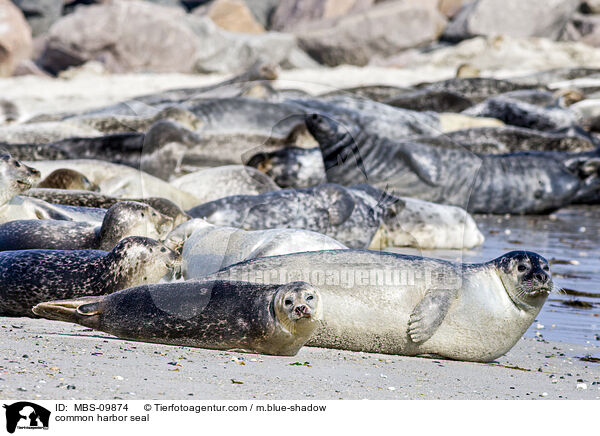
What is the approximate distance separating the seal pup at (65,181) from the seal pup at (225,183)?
87 centimetres

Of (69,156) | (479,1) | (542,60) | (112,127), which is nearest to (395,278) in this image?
(69,156)

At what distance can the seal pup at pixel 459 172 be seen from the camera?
860 centimetres

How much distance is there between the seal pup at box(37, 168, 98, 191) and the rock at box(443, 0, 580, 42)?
19492mm

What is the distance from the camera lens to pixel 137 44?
23078 millimetres

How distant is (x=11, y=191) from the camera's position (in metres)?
5.22

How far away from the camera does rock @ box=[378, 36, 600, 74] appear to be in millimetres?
22516

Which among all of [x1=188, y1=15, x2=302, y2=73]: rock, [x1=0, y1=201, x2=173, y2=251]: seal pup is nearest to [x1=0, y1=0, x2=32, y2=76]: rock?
[x1=188, y1=15, x2=302, y2=73]: rock

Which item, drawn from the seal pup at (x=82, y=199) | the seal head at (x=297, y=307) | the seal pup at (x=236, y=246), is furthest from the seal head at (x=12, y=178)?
the seal head at (x=297, y=307)

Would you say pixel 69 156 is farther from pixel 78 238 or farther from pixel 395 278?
pixel 395 278

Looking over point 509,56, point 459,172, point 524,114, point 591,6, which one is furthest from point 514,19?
point 459,172

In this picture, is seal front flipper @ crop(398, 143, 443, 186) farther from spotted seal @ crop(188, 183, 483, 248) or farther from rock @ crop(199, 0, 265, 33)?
rock @ crop(199, 0, 265, 33)
